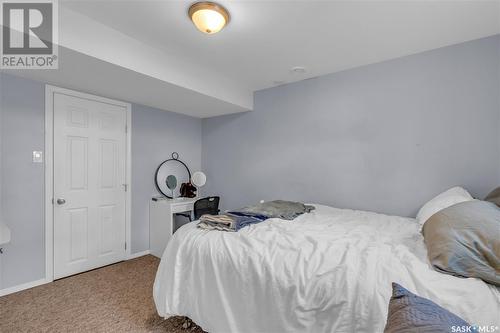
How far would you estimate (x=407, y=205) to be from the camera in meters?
2.44

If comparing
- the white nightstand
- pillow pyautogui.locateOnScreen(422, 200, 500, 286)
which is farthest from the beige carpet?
pillow pyautogui.locateOnScreen(422, 200, 500, 286)

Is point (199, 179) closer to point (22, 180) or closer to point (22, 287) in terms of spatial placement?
point (22, 180)

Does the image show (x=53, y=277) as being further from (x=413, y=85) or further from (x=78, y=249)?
(x=413, y=85)

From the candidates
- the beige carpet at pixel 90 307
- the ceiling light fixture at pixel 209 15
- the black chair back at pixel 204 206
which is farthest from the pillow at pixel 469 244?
the black chair back at pixel 204 206

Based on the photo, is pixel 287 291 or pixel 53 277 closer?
pixel 287 291

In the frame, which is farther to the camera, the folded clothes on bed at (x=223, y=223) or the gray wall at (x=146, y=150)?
the gray wall at (x=146, y=150)

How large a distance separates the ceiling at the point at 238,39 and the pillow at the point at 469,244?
1.46 m

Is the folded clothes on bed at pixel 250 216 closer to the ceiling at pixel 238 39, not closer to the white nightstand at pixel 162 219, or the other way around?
the white nightstand at pixel 162 219

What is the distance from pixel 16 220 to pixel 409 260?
3.31 m

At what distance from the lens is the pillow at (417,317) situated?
0.64m

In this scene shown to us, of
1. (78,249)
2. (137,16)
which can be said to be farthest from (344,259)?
(78,249)

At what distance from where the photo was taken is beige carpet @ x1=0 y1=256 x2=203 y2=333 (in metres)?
1.85

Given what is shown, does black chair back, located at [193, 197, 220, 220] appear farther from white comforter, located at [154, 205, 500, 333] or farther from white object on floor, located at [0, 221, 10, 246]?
white object on floor, located at [0, 221, 10, 246]

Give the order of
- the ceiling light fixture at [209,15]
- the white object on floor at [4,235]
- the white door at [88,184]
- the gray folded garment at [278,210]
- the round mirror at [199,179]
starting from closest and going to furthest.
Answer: the ceiling light fixture at [209,15], the white object on floor at [4,235], the gray folded garment at [278,210], the white door at [88,184], the round mirror at [199,179]
